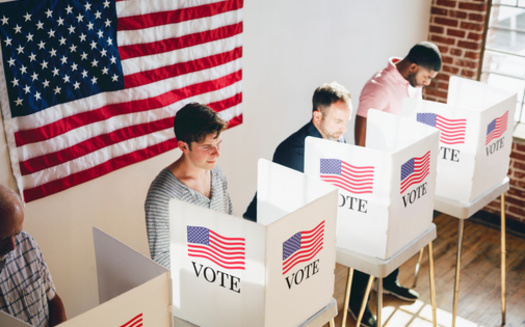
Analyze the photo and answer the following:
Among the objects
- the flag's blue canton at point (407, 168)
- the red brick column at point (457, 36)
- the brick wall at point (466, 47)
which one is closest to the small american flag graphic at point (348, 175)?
the flag's blue canton at point (407, 168)

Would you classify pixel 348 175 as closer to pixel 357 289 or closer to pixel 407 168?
pixel 407 168

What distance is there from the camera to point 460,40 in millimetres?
4551

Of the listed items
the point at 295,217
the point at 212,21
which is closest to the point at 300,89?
the point at 212,21

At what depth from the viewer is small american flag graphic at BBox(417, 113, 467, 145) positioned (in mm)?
2760

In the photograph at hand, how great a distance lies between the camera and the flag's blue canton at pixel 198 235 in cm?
184

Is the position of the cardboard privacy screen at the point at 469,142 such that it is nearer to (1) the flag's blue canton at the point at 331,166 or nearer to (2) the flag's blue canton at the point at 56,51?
(1) the flag's blue canton at the point at 331,166

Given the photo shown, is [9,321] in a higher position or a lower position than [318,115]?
lower

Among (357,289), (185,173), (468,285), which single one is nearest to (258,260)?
(185,173)

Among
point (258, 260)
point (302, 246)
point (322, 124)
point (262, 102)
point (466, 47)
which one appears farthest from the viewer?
point (466, 47)

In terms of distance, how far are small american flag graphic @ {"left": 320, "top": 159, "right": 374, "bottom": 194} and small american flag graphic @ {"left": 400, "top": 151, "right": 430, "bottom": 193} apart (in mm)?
133

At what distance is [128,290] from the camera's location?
1.69 meters

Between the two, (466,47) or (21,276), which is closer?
(21,276)

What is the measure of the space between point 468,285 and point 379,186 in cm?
185

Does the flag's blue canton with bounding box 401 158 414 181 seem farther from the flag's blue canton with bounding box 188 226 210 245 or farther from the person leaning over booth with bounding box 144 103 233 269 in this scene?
the flag's blue canton with bounding box 188 226 210 245
